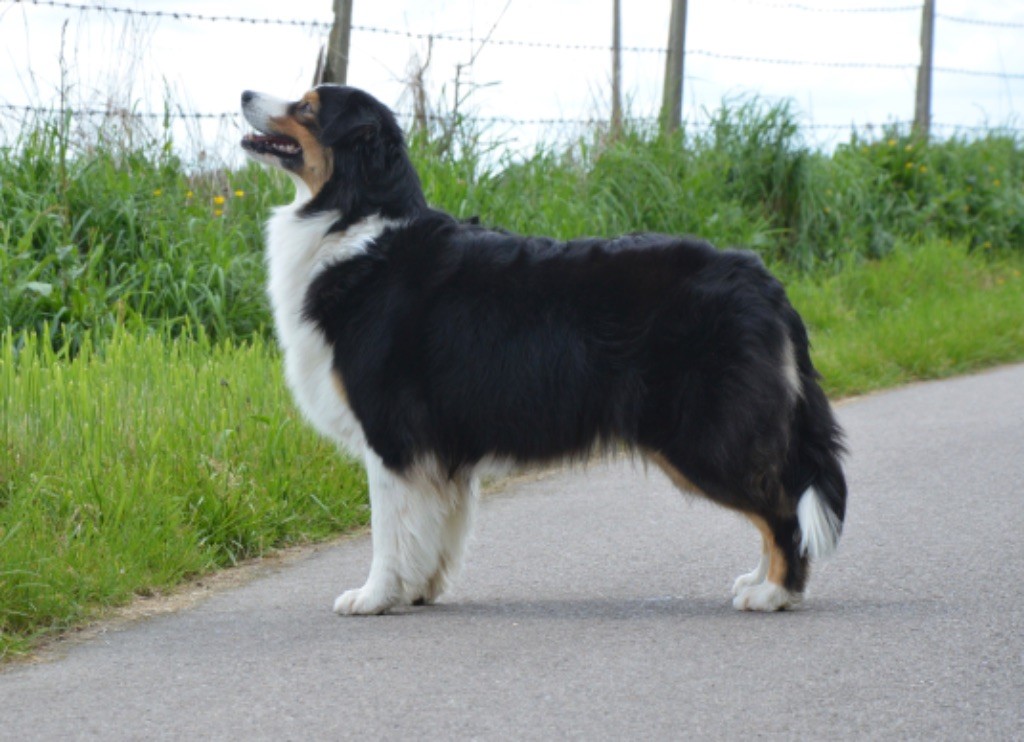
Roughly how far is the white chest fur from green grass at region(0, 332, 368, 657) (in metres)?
0.66

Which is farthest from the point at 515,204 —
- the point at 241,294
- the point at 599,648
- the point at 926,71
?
the point at 926,71

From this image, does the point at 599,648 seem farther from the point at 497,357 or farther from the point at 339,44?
the point at 339,44

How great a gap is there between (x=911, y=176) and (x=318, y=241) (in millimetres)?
9436

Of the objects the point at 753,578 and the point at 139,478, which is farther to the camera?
the point at 139,478

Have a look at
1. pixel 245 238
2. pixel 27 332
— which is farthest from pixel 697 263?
pixel 245 238

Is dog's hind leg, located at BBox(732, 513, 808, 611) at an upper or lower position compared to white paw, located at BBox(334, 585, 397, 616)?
upper

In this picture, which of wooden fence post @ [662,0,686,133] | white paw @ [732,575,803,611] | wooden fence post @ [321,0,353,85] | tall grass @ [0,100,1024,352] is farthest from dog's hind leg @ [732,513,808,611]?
wooden fence post @ [662,0,686,133]

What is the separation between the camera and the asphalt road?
305 centimetres

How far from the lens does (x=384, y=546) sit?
13.8 ft

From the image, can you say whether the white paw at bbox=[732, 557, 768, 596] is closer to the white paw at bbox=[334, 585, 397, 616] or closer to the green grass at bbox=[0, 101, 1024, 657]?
the white paw at bbox=[334, 585, 397, 616]

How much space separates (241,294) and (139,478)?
2.86 metres

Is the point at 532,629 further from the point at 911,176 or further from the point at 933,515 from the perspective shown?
the point at 911,176

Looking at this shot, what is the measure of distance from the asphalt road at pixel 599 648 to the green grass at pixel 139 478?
217 millimetres

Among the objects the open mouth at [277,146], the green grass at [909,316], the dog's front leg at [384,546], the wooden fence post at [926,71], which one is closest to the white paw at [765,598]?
the dog's front leg at [384,546]
